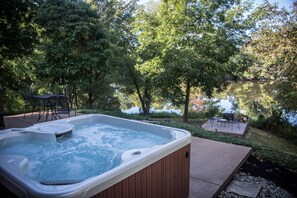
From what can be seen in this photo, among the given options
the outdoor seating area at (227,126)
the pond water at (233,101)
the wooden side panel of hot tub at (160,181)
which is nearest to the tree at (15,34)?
the wooden side panel of hot tub at (160,181)

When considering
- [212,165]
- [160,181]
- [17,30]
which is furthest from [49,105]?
[160,181]

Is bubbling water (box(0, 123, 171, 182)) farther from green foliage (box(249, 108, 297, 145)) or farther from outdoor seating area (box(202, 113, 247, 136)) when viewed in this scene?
green foliage (box(249, 108, 297, 145))

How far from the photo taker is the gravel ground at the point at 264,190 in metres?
2.58

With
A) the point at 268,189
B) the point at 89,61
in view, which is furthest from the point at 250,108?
the point at 268,189

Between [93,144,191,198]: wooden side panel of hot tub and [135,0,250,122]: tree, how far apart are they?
13.5ft

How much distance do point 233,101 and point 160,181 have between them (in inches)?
499

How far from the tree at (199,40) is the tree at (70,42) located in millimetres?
2042

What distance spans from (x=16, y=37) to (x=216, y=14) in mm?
5827

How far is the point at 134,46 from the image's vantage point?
31.6ft

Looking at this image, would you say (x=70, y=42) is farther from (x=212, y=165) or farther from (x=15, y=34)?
(x=212, y=165)

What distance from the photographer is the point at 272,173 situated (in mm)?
3133

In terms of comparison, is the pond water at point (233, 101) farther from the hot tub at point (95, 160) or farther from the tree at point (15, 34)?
the hot tub at point (95, 160)

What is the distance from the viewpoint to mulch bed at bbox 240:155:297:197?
9.29 ft

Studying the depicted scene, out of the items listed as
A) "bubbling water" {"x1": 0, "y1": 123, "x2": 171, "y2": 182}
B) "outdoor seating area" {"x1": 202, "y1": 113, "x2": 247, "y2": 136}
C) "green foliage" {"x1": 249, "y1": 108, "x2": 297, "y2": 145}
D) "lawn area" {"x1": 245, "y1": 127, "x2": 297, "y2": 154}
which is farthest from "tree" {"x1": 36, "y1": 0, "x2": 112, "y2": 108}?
"green foliage" {"x1": 249, "y1": 108, "x2": 297, "y2": 145}
